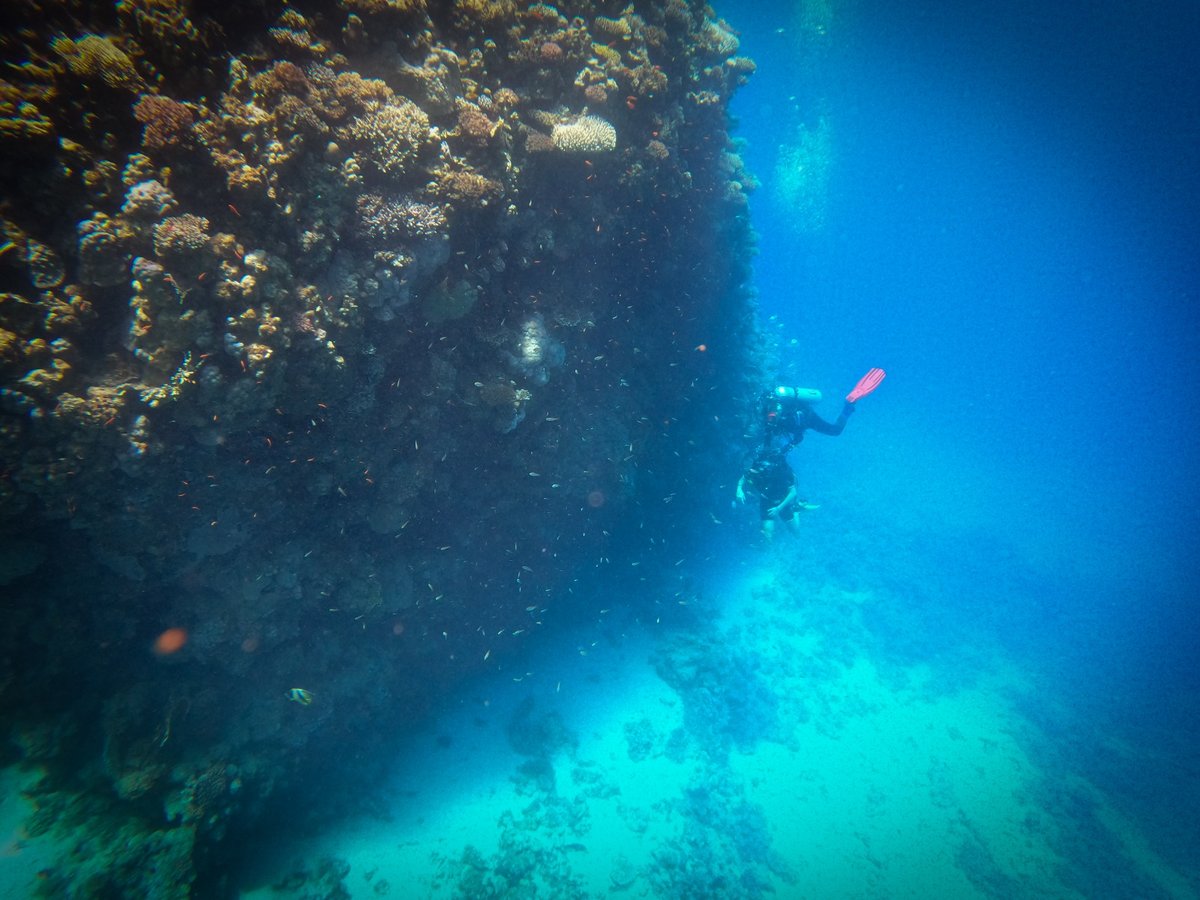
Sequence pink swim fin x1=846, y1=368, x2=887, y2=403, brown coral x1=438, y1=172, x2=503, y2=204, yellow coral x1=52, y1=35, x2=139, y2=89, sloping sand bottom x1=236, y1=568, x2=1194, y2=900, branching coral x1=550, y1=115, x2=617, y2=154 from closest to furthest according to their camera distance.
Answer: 1. yellow coral x1=52, y1=35, x2=139, y2=89
2. brown coral x1=438, y1=172, x2=503, y2=204
3. branching coral x1=550, y1=115, x2=617, y2=154
4. sloping sand bottom x1=236, y1=568, x2=1194, y2=900
5. pink swim fin x1=846, y1=368, x2=887, y2=403

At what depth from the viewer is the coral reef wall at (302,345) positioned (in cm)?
429

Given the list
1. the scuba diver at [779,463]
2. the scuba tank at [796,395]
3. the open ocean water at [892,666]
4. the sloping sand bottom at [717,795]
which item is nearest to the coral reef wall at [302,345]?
the open ocean water at [892,666]

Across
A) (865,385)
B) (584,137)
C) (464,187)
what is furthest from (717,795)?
(584,137)

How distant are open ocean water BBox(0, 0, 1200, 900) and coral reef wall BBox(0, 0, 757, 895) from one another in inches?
75.0

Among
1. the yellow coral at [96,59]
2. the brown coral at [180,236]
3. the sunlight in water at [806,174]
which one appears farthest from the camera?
the sunlight in water at [806,174]

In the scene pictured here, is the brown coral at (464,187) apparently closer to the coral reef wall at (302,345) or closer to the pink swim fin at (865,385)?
the coral reef wall at (302,345)

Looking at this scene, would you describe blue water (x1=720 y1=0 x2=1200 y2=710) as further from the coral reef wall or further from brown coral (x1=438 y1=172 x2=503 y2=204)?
brown coral (x1=438 y1=172 x2=503 y2=204)

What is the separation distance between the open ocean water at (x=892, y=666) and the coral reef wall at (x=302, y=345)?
191cm

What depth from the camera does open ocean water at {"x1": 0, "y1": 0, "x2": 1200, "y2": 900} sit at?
10188mm

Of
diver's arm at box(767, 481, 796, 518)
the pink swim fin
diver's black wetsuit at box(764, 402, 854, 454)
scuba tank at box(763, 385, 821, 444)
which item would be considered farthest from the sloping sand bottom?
the pink swim fin

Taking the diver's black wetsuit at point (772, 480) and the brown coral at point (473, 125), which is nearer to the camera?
the brown coral at point (473, 125)

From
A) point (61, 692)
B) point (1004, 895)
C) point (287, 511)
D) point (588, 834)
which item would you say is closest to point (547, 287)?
point (287, 511)

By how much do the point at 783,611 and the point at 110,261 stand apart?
21.0 m

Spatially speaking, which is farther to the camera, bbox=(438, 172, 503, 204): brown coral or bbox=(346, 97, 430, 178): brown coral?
bbox=(438, 172, 503, 204): brown coral
